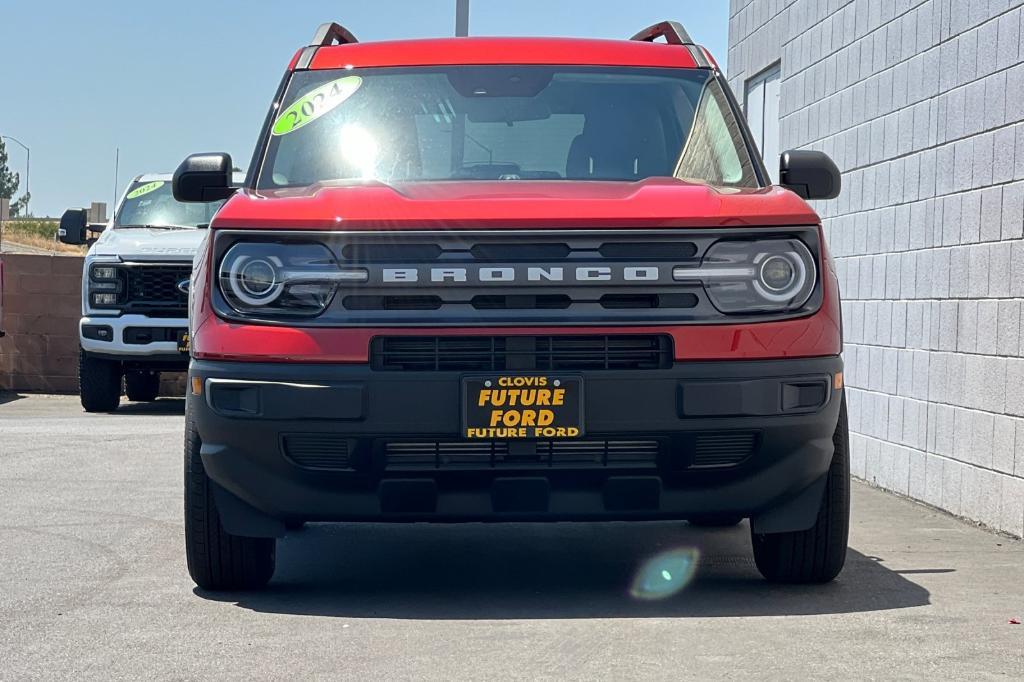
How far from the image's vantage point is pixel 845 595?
5512mm

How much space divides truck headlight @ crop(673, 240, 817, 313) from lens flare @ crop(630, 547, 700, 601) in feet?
3.47

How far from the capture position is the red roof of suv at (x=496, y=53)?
6.44m

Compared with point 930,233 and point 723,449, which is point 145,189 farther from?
point 723,449

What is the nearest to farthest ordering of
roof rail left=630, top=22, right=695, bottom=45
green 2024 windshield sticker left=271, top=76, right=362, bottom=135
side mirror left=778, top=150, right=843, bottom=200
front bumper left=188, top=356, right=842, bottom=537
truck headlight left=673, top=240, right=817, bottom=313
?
front bumper left=188, top=356, right=842, bottom=537 → truck headlight left=673, top=240, right=817, bottom=313 → side mirror left=778, top=150, right=843, bottom=200 → green 2024 windshield sticker left=271, top=76, right=362, bottom=135 → roof rail left=630, top=22, right=695, bottom=45

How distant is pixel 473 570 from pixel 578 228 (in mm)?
1647

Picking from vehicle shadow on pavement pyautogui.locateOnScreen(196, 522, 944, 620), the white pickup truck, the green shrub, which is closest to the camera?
vehicle shadow on pavement pyautogui.locateOnScreen(196, 522, 944, 620)

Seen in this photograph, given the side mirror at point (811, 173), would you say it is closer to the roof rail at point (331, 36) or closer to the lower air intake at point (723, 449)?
the lower air intake at point (723, 449)

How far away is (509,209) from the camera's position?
5082 millimetres

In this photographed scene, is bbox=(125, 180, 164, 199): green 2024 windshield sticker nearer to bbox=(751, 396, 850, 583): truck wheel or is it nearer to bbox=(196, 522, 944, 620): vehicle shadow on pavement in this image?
bbox=(196, 522, 944, 620): vehicle shadow on pavement

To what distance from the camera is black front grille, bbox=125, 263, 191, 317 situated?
565 inches

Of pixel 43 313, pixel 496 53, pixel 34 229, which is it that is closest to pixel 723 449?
pixel 496 53

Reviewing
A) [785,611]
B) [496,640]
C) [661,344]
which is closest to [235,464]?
[496,640]

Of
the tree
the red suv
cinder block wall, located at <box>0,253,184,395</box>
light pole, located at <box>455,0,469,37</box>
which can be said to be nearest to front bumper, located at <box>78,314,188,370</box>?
cinder block wall, located at <box>0,253,184,395</box>

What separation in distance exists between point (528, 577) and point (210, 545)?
1.18 metres
